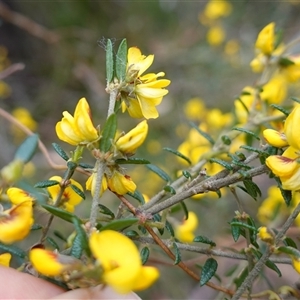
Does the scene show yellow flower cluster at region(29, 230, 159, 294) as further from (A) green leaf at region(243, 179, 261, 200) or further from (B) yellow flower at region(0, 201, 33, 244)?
(A) green leaf at region(243, 179, 261, 200)

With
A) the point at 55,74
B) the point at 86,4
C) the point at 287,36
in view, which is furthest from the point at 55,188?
the point at 287,36

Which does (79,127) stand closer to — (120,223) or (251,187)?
(120,223)

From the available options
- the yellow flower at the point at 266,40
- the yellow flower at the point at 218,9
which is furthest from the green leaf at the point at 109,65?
the yellow flower at the point at 218,9

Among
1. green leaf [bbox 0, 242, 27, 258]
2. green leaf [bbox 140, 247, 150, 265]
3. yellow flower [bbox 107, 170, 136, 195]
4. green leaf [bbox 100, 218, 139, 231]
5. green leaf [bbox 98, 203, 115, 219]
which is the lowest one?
green leaf [bbox 0, 242, 27, 258]

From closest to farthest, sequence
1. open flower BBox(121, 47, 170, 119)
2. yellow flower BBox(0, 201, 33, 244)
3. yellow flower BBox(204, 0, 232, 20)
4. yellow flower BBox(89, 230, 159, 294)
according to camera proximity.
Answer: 1. yellow flower BBox(89, 230, 159, 294)
2. yellow flower BBox(0, 201, 33, 244)
3. open flower BBox(121, 47, 170, 119)
4. yellow flower BBox(204, 0, 232, 20)

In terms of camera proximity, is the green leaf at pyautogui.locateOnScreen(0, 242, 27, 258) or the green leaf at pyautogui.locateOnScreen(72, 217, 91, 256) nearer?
the green leaf at pyautogui.locateOnScreen(72, 217, 91, 256)

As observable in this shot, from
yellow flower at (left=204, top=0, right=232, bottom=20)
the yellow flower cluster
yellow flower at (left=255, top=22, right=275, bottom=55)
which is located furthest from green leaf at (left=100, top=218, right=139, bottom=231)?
yellow flower at (left=204, top=0, right=232, bottom=20)

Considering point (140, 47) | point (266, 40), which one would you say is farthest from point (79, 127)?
point (140, 47)
